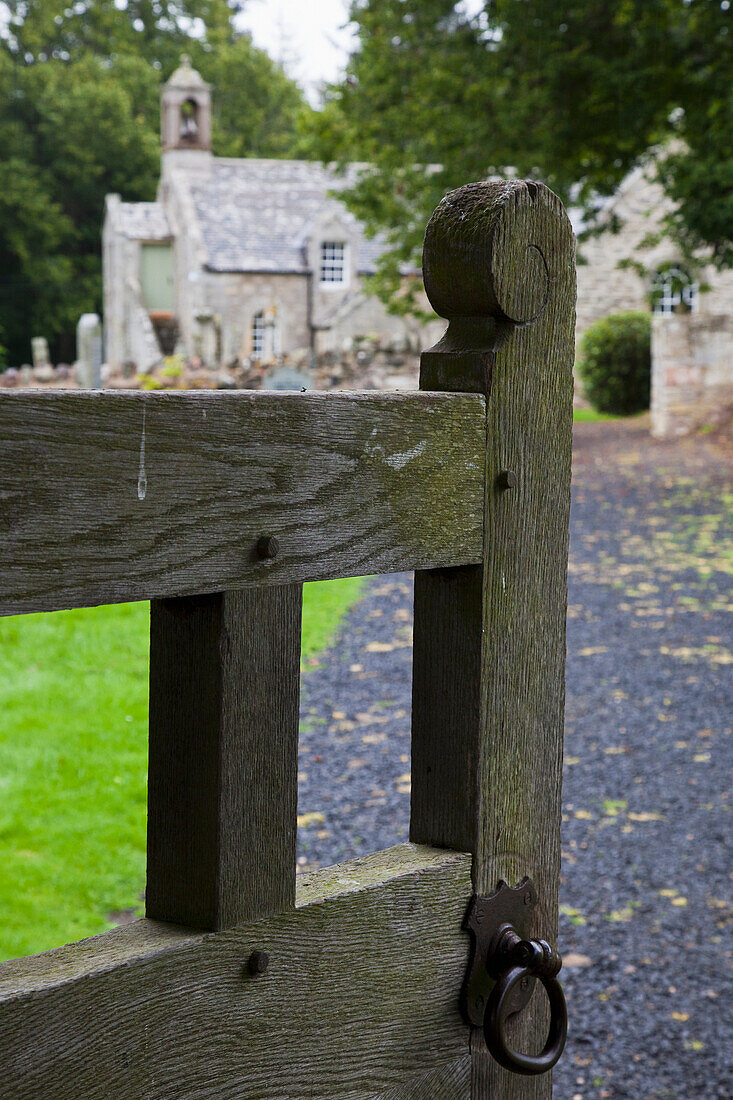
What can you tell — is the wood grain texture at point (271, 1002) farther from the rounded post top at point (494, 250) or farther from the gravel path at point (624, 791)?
the gravel path at point (624, 791)

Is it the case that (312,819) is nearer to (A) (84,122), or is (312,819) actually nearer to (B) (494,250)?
(B) (494,250)

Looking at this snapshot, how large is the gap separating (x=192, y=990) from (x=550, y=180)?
15.0 metres

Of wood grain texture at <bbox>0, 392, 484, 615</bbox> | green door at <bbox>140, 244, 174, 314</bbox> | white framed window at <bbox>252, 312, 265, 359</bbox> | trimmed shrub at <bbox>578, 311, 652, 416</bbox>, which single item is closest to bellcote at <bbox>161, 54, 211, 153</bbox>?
green door at <bbox>140, 244, 174, 314</bbox>

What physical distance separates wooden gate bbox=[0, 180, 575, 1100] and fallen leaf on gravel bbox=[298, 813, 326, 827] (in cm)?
390

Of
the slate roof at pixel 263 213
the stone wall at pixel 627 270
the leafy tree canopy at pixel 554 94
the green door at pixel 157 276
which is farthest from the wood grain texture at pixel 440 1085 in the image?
the green door at pixel 157 276

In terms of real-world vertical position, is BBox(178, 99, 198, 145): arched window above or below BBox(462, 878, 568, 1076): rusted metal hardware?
above

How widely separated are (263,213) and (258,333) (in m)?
4.12

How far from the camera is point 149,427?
0.90 meters

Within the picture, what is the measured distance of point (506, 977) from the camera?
125 cm

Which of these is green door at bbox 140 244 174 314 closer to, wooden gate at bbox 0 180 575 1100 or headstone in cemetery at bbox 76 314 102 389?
headstone in cemetery at bbox 76 314 102 389

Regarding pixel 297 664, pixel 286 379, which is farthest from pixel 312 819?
pixel 286 379

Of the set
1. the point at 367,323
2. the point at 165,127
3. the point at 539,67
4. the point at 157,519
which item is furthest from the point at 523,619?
the point at 165,127

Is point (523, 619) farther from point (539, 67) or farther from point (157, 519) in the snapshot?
point (539, 67)

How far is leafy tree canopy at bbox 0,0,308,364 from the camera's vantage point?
42375 millimetres
